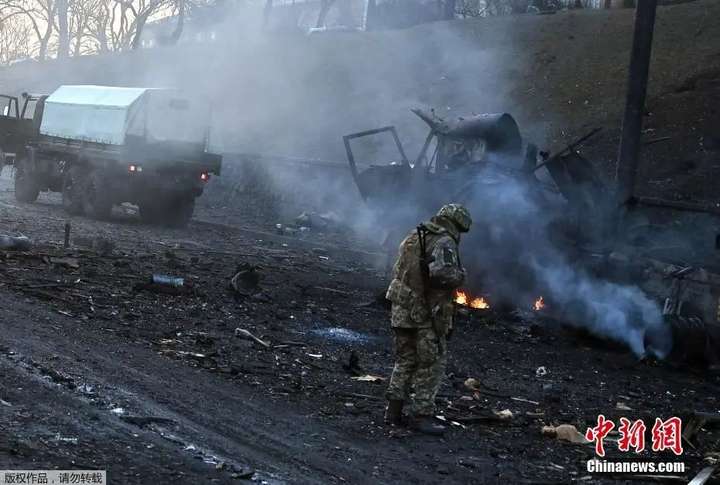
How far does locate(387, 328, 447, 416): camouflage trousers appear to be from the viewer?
6.98 meters

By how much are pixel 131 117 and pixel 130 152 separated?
0.79 metres

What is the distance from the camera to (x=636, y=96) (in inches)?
688

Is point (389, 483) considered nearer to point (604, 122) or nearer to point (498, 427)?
point (498, 427)

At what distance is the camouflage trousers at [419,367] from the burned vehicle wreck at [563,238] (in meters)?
4.54

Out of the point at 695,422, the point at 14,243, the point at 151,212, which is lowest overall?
the point at 695,422

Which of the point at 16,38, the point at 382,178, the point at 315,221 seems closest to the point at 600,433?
the point at 382,178

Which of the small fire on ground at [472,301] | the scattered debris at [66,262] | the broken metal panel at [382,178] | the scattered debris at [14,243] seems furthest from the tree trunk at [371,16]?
the scattered debris at [66,262]

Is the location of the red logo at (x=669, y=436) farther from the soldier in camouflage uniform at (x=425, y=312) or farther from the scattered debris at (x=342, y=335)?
the scattered debris at (x=342, y=335)

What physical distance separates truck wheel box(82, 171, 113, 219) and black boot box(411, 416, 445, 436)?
13.7 metres

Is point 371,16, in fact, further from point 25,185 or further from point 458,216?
point 458,216

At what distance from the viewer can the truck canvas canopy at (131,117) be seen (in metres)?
19.1

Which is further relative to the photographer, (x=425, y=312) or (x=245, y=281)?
(x=245, y=281)

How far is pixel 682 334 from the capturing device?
34.3 feet


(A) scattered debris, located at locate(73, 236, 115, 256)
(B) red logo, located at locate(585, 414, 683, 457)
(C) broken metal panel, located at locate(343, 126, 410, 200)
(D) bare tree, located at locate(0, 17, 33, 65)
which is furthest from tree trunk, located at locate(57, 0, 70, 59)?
(B) red logo, located at locate(585, 414, 683, 457)
